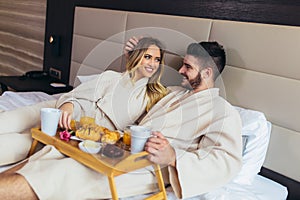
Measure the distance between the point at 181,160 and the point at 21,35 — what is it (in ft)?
9.21

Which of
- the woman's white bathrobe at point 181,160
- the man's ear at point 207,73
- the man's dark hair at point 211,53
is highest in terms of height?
the man's dark hair at point 211,53

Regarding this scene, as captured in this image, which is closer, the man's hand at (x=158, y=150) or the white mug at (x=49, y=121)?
the man's hand at (x=158, y=150)

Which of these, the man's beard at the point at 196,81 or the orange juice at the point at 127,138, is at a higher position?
the man's beard at the point at 196,81

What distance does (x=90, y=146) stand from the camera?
3.72ft

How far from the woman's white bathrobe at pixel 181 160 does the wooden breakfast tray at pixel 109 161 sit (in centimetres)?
4

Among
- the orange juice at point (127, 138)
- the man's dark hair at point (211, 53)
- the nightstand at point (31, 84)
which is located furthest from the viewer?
the nightstand at point (31, 84)

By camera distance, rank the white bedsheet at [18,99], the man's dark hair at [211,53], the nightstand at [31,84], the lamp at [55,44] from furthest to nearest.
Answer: the lamp at [55,44]
the nightstand at [31,84]
the white bedsheet at [18,99]
the man's dark hair at [211,53]

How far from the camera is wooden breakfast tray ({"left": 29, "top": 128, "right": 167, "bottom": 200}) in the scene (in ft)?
3.46

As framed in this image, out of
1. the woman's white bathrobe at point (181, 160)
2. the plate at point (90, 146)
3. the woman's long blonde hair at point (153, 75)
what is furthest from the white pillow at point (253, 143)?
the plate at point (90, 146)

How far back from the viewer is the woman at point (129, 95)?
1530 mm

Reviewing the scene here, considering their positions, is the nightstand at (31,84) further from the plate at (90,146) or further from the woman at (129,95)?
the plate at (90,146)

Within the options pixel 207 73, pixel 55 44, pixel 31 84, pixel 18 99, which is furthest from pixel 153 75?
pixel 55 44

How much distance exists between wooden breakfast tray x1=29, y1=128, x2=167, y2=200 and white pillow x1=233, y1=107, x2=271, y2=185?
430 mm

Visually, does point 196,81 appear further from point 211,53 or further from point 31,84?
point 31,84
